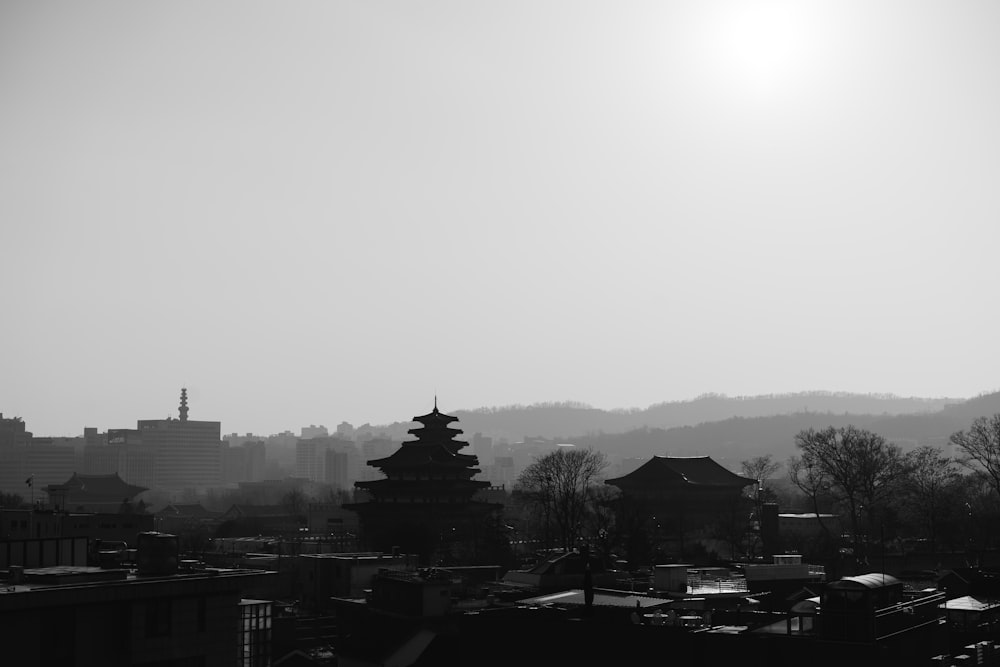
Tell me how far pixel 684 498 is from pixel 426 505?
23988mm

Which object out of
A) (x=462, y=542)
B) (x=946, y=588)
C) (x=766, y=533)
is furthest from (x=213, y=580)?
(x=766, y=533)

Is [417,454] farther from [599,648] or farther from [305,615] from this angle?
[599,648]

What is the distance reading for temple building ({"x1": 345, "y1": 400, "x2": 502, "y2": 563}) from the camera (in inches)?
3049

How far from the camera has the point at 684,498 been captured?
300ft

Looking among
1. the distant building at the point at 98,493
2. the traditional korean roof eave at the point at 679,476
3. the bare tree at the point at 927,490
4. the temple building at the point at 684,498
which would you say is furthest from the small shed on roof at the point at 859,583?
the distant building at the point at 98,493

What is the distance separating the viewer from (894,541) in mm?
83500

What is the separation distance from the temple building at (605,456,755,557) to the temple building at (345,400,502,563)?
12784 mm

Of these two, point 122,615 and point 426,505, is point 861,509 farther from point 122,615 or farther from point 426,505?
point 122,615

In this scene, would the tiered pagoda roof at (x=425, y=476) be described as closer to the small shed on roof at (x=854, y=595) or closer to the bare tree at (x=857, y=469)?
the bare tree at (x=857, y=469)

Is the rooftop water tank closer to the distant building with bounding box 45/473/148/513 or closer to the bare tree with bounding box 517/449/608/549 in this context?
the bare tree with bounding box 517/449/608/549

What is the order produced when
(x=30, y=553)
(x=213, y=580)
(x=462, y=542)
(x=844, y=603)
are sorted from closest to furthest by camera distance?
1. (x=213, y=580)
2. (x=30, y=553)
3. (x=844, y=603)
4. (x=462, y=542)

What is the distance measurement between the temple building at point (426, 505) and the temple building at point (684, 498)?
12.8 m

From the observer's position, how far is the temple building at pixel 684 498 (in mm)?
88250

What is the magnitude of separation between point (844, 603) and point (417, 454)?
2214 inches
